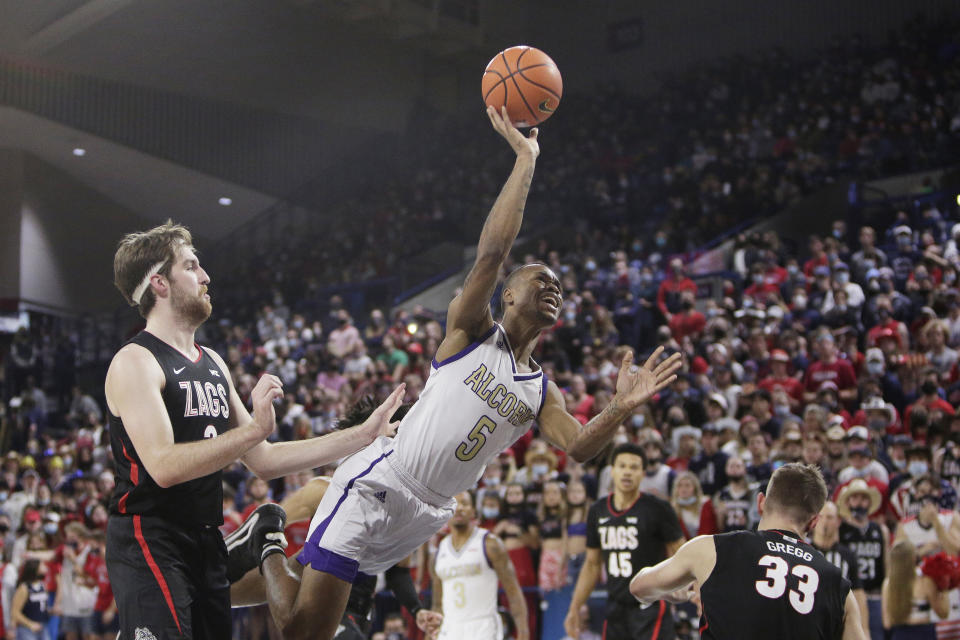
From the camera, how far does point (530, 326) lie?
506 cm

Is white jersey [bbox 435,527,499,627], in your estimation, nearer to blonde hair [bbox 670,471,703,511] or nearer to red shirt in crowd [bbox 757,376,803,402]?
blonde hair [bbox 670,471,703,511]

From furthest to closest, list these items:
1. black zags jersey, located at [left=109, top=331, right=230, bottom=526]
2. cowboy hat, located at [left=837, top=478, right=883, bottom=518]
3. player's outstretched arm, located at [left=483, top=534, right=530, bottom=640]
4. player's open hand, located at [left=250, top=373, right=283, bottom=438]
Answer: cowboy hat, located at [left=837, top=478, right=883, bottom=518] → player's outstretched arm, located at [left=483, top=534, right=530, bottom=640] → black zags jersey, located at [left=109, top=331, right=230, bottom=526] → player's open hand, located at [left=250, top=373, right=283, bottom=438]

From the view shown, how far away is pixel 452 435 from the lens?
476 cm

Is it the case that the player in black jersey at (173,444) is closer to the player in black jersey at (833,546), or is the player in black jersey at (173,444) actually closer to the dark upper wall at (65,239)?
the player in black jersey at (833,546)

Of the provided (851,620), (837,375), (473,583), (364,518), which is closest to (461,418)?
(364,518)

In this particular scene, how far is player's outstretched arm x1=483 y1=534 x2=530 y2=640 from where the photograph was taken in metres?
7.98

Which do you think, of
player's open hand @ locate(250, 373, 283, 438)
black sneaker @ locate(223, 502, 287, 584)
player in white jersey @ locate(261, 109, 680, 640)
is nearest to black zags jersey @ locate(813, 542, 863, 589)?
player in white jersey @ locate(261, 109, 680, 640)

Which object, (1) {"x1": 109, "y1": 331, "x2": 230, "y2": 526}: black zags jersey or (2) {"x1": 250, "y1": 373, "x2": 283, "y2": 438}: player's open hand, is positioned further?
(1) {"x1": 109, "y1": 331, "x2": 230, "y2": 526}: black zags jersey

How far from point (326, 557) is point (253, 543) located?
346mm

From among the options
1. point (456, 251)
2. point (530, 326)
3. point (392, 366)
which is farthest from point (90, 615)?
point (456, 251)

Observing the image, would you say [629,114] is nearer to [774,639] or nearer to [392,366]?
[392,366]

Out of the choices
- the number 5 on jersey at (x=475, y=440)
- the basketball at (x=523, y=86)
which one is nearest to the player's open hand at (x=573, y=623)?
the number 5 on jersey at (x=475, y=440)

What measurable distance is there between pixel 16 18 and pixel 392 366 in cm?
1405

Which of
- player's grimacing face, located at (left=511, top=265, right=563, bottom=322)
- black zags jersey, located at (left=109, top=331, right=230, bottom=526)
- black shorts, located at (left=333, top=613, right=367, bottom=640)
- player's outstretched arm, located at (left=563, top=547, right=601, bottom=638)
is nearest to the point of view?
black zags jersey, located at (left=109, top=331, right=230, bottom=526)
